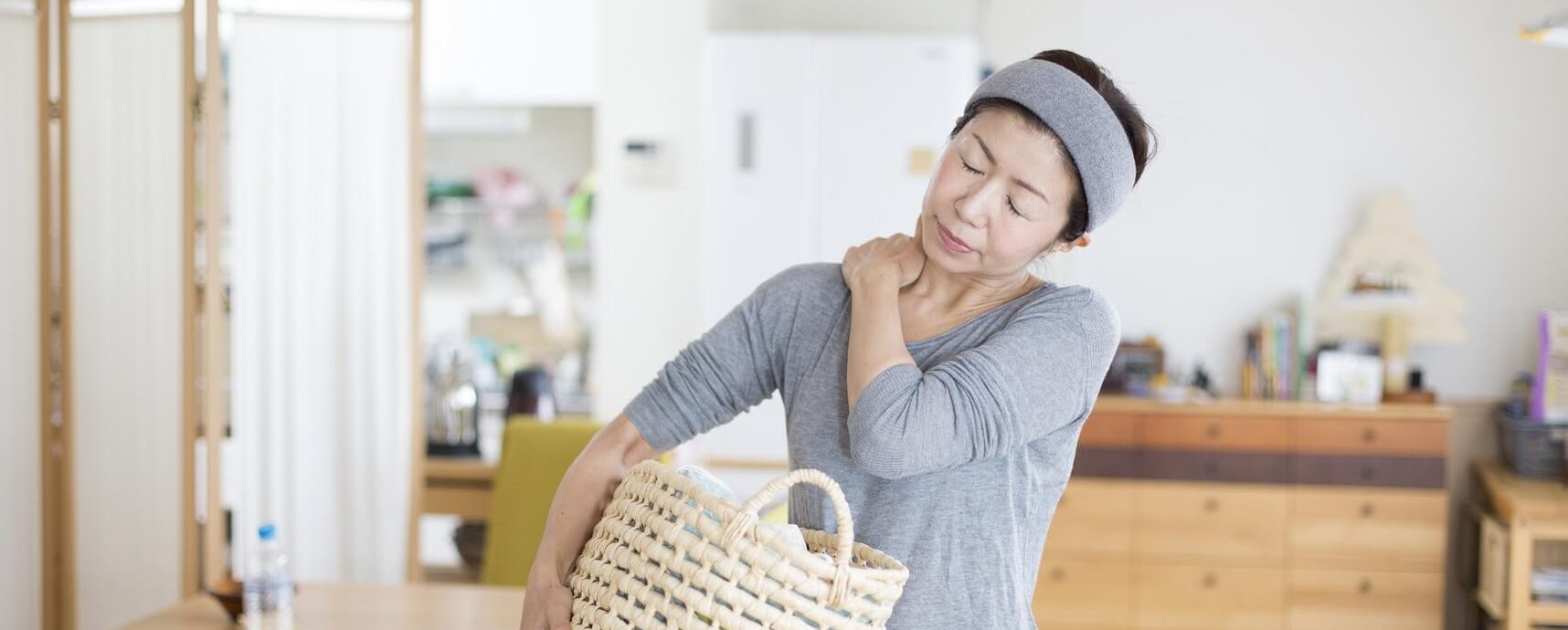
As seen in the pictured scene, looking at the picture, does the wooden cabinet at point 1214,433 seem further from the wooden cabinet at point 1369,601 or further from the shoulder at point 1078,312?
the shoulder at point 1078,312

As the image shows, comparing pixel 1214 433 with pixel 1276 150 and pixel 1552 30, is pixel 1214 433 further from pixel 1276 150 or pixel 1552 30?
pixel 1552 30

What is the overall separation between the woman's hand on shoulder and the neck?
0.7 inches

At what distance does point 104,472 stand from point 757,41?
7.41 ft

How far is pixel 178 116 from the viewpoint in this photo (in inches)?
114

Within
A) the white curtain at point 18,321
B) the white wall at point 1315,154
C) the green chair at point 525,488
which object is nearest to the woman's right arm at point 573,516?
the green chair at point 525,488

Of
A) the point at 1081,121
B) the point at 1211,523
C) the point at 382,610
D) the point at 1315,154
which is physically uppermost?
the point at 1315,154

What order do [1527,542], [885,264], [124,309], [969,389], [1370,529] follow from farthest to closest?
[1370,529] → [1527,542] → [124,309] → [885,264] → [969,389]

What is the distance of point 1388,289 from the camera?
4.35m

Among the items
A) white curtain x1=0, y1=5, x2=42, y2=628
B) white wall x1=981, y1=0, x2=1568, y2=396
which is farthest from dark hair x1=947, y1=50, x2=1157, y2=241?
white wall x1=981, y1=0, x2=1568, y2=396

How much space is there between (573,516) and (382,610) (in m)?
1.12

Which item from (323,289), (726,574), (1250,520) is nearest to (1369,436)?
(1250,520)

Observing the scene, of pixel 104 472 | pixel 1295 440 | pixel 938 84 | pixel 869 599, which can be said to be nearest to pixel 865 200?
pixel 938 84

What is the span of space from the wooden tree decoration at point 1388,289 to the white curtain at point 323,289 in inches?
118

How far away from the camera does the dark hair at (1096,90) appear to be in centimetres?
113
